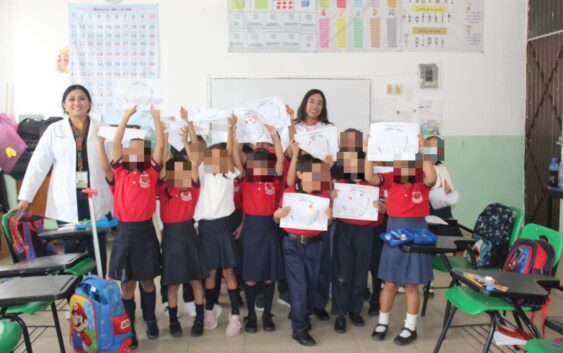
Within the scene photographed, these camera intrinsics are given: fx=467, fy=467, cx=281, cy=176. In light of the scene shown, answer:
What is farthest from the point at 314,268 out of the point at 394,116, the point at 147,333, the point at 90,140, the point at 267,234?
the point at 394,116

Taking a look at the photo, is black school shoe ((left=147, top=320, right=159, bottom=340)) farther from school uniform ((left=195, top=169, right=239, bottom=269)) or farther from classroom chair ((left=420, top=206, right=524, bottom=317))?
classroom chair ((left=420, top=206, right=524, bottom=317))

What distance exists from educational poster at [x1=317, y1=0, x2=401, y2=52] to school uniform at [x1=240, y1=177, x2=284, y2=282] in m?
2.92

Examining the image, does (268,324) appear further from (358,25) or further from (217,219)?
(358,25)

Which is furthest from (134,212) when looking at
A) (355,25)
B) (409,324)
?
(355,25)

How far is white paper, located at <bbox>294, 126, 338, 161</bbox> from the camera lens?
2738 mm

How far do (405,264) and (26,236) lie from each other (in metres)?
2.27

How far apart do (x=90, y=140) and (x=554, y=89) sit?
4.79m

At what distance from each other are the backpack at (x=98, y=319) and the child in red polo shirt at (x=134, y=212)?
0.52 ft

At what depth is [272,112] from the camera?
3109mm

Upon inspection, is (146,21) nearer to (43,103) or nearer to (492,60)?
(43,103)

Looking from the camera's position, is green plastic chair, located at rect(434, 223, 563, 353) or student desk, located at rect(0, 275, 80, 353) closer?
student desk, located at rect(0, 275, 80, 353)

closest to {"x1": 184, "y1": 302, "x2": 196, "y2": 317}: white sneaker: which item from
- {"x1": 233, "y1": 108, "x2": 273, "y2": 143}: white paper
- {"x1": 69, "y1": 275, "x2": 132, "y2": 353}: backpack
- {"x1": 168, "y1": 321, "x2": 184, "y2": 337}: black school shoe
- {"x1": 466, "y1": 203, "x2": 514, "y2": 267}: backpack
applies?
{"x1": 168, "y1": 321, "x2": 184, "y2": 337}: black school shoe

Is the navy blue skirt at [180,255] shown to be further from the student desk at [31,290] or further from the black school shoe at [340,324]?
the black school shoe at [340,324]

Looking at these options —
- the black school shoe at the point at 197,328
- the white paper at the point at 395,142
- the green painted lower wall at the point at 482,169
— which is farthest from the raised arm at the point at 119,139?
the green painted lower wall at the point at 482,169
